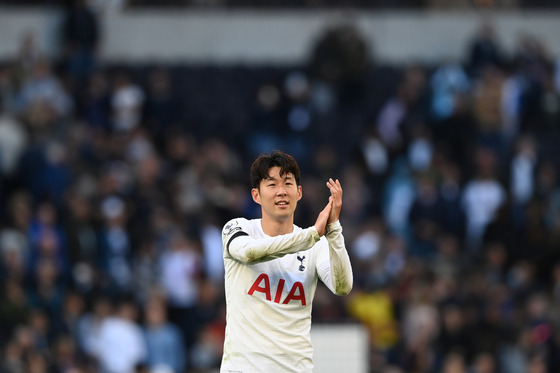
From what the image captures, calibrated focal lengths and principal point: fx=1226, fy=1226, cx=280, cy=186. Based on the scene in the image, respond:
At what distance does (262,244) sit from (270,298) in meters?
0.45

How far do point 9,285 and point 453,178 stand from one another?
781 centimetres

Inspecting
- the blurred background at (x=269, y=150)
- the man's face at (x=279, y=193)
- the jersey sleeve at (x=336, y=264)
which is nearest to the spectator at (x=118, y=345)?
the blurred background at (x=269, y=150)

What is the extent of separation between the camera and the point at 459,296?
59.3 feet

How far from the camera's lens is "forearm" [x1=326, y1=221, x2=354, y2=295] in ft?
25.5

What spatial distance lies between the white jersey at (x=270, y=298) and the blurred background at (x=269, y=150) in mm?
7088

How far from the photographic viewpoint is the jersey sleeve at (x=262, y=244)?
24.9ft

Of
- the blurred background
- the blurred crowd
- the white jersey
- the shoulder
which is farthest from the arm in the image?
the blurred crowd

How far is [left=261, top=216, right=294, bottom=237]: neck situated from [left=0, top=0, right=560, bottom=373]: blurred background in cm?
709

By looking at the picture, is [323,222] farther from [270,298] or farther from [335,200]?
[270,298]

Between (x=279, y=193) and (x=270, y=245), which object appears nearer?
(x=270, y=245)

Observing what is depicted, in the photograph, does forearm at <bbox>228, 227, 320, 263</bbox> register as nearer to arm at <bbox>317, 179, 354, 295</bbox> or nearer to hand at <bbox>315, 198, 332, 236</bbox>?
hand at <bbox>315, 198, 332, 236</bbox>

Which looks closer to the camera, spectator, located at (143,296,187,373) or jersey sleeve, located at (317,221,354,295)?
jersey sleeve, located at (317,221,354,295)

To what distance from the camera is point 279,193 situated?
7945mm

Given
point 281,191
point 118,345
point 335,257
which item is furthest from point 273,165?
point 118,345
